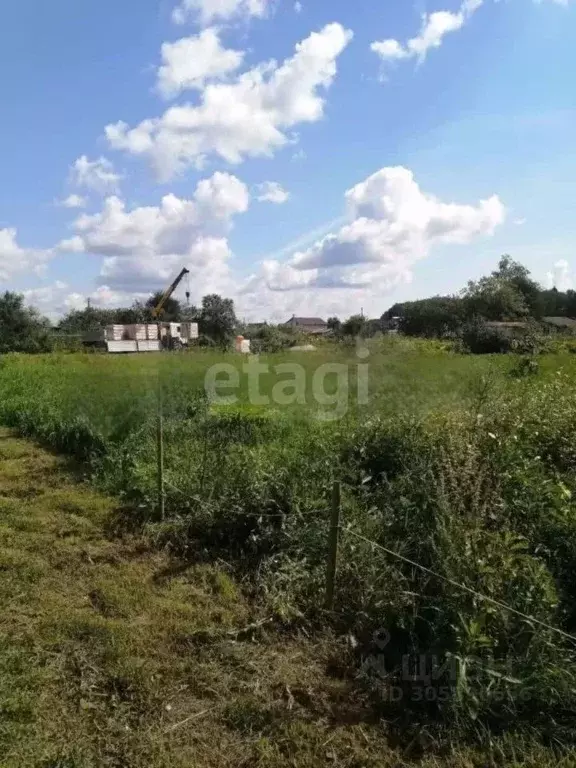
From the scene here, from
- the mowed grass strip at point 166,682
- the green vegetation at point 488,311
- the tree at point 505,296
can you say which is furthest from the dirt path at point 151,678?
the tree at point 505,296

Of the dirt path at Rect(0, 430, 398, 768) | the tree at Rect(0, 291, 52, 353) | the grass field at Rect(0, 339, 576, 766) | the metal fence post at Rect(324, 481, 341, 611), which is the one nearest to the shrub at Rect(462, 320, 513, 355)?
the grass field at Rect(0, 339, 576, 766)

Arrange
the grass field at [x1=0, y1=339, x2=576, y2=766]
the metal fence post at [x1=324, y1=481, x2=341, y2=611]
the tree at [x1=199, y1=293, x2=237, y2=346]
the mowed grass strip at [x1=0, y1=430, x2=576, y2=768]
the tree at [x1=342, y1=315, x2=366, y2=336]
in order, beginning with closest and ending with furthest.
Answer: the mowed grass strip at [x1=0, y1=430, x2=576, y2=768]
the grass field at [x1=0, y1=339, x2=576, y2=766]
the metal fence post at [x1=324, y1=481, x2=341, y2=611]
the tree at [x1=342, y1=315, x2=366, y2=336]
the tree at [x1=199, y1=293, x2=237, y2=346]

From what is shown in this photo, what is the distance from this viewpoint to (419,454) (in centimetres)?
396

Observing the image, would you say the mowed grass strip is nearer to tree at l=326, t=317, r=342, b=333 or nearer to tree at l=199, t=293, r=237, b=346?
tree at l=326, t=317, r=342, b=333

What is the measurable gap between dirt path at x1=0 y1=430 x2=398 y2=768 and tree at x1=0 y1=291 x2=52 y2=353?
27.6m

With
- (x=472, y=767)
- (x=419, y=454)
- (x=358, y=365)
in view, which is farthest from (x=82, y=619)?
(x=358, y=365)

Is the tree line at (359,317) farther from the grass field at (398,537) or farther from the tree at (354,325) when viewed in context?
the grass field at (398,537)

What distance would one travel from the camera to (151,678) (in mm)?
2461

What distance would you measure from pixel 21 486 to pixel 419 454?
396cm

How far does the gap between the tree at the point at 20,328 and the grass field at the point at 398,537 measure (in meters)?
26.2

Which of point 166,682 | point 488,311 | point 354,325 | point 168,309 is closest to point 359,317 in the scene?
point 354,325

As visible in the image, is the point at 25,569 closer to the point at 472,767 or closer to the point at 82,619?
Answer: the point at 82,619

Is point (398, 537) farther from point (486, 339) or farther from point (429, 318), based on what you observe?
point (429, 318)

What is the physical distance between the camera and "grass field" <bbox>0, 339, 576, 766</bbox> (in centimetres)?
215
